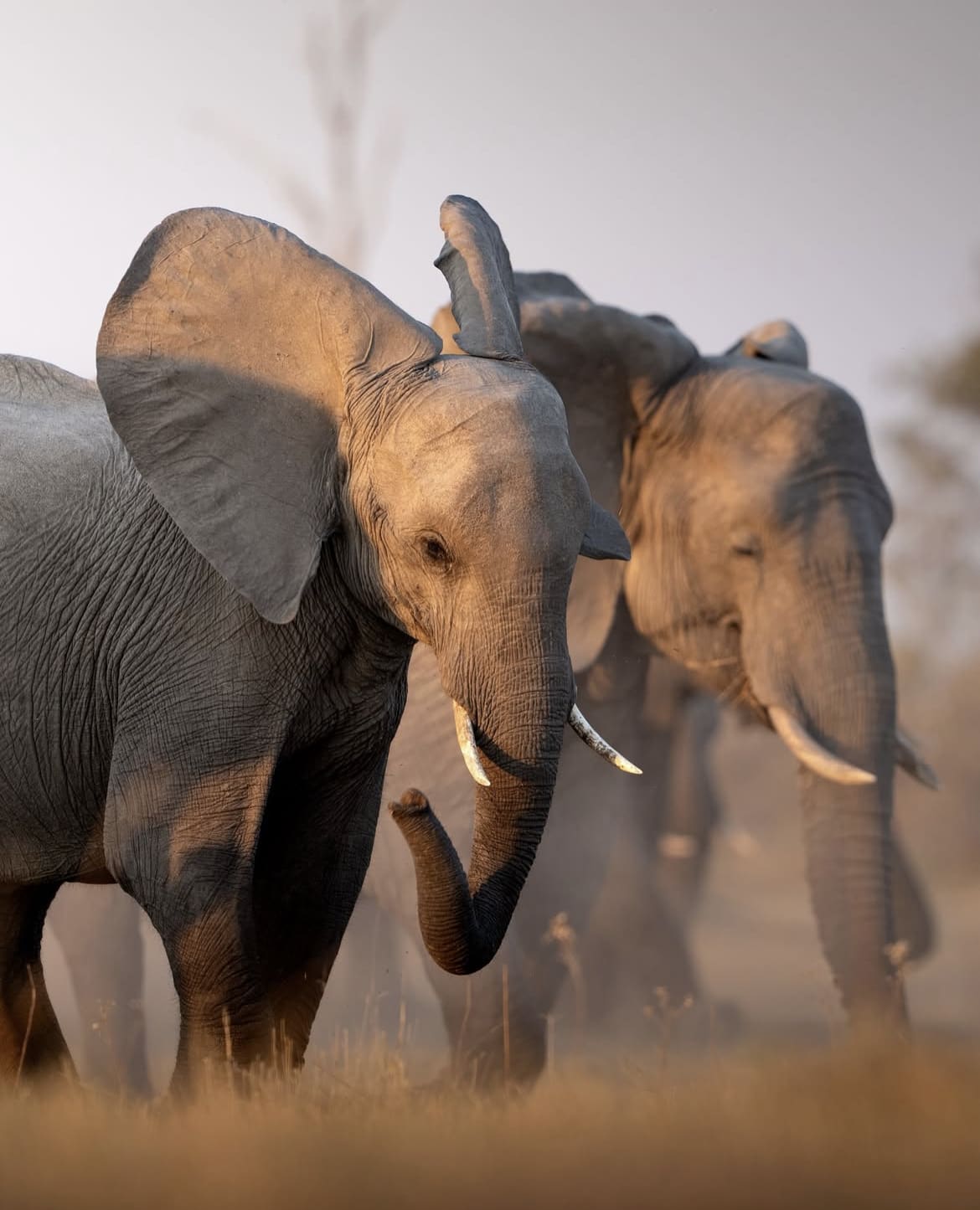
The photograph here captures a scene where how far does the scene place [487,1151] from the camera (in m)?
3.75

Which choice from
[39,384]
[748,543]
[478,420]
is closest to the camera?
[478,420]

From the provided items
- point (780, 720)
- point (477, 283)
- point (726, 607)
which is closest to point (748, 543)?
point (726, 607)

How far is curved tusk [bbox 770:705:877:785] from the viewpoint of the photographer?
7.35 metres

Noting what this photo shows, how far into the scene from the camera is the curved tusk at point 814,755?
735cm

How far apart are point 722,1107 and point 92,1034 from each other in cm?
399

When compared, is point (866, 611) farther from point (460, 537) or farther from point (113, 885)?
point (460, 537)

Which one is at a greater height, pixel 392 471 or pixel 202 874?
pixel 392 471

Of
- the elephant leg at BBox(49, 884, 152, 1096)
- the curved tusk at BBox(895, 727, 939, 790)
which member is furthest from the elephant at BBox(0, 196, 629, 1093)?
the curved tusk at BBox(895, 727, 939, 790)

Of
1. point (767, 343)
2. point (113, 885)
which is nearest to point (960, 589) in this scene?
point (767, 343)

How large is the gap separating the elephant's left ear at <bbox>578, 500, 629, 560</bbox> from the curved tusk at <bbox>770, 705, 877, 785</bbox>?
2604 millimetres

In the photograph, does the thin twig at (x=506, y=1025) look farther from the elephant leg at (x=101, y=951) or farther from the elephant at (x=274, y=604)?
the elephant leg at (x=101, y=951)

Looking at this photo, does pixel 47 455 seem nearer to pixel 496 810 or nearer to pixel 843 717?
pixel 496 810

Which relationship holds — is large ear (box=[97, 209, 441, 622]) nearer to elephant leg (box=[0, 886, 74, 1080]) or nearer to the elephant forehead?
the elephant forehead

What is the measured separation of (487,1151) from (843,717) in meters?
4.01
